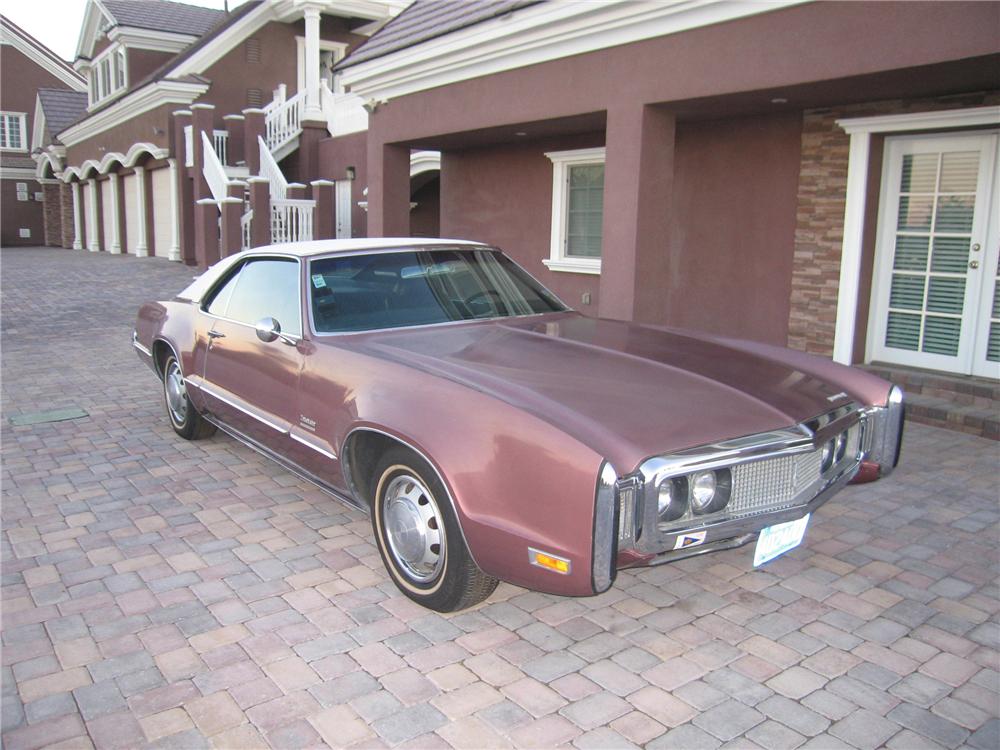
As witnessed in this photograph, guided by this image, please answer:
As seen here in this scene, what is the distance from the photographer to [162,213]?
2366cm

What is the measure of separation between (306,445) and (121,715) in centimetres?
155

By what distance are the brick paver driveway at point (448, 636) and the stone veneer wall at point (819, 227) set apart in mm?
2877

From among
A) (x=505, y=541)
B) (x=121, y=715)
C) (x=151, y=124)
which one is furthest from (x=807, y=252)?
(x=151, y=124)

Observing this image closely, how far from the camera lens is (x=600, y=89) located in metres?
7.40

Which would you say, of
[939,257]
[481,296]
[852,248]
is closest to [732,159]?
[852,248]

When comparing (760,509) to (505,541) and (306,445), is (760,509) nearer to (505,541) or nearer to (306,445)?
(505,541)

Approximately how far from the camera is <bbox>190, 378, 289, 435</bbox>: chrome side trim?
437 cm

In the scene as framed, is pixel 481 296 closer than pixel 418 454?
No

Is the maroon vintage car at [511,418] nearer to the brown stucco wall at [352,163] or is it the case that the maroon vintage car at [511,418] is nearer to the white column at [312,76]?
the brown stucco wall at [352,163]

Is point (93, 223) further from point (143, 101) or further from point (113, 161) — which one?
point (143, 101)

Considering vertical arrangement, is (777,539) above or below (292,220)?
below

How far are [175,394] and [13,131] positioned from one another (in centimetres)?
3878

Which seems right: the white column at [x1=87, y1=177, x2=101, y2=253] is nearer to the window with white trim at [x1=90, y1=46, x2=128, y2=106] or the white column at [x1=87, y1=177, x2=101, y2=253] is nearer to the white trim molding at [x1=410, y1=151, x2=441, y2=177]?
the window with white trim at [x1=90, y1=46, x2=128, y2=106]

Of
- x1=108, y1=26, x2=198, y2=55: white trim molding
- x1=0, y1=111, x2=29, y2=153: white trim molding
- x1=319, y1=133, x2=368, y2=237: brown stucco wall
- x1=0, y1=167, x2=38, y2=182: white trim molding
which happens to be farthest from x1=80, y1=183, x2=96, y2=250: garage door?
x1=319, y1=133, x2=368, y2=237: brown stucco wall
